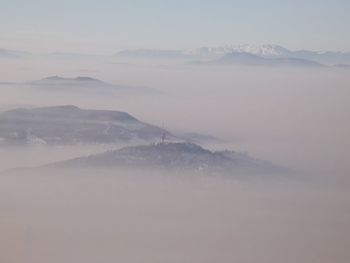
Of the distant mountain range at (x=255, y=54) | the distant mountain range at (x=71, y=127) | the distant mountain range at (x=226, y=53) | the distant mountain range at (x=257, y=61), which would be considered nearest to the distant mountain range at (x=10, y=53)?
the distant mountain range at (x=226, y=53)

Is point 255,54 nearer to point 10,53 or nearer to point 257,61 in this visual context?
point 257,61

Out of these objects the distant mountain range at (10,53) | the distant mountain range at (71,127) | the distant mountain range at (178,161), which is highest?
the distant mountain range at (10,53)

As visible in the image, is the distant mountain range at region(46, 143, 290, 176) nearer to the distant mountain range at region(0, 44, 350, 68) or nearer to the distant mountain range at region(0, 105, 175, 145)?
the distant mountain range at region(0, 105, 175, 145)

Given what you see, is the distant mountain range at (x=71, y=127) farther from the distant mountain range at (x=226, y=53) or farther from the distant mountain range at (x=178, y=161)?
the distant mountain range at (x=226, y=53)

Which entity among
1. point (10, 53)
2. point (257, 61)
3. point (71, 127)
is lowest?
point (71, 127)

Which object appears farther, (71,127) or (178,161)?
(178,161)

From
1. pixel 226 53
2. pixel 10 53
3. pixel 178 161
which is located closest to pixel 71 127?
pixel 10 53
